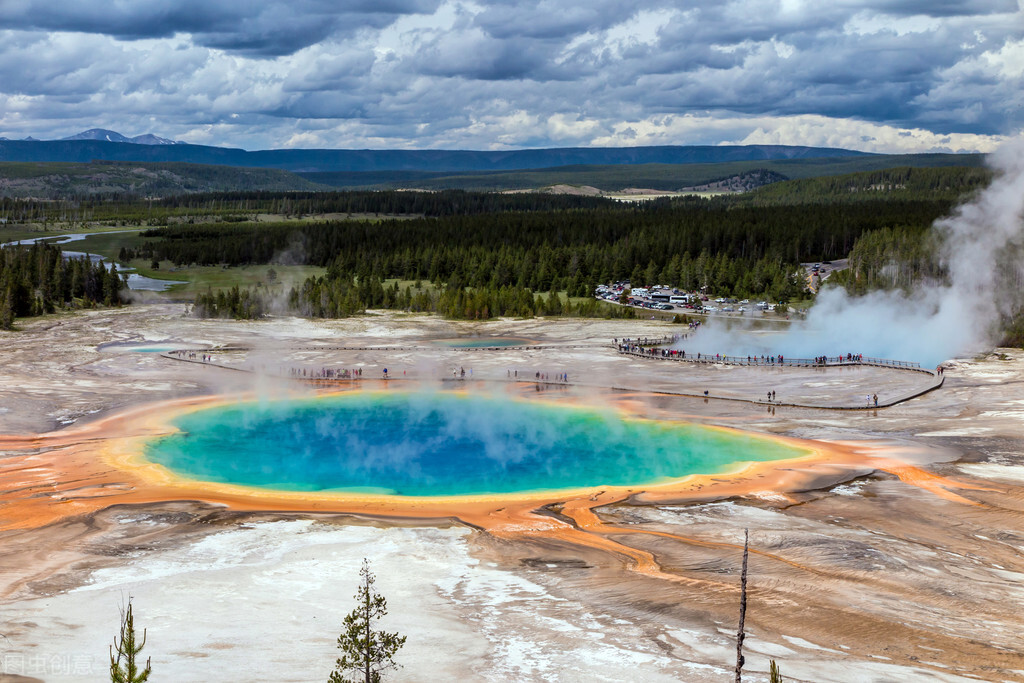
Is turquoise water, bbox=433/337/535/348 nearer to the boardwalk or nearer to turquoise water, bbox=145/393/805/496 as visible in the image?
the boardwalk

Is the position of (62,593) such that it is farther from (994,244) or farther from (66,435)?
(994,244)

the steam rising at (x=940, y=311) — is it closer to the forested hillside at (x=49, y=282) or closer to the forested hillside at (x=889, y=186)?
the forested hillside at (x=49, y=282)

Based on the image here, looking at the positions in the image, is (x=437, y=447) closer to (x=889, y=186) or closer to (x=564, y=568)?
(x=564, y=568)

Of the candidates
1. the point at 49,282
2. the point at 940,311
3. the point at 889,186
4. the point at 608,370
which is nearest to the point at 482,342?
the point at 608,370

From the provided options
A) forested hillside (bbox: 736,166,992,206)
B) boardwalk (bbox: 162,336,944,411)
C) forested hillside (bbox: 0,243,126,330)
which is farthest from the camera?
forested hillside (bbox: 736,166,992,206)

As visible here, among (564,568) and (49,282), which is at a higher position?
(49,282)

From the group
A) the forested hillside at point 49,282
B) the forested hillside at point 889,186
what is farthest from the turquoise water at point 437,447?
the forested hillside at point 889,186

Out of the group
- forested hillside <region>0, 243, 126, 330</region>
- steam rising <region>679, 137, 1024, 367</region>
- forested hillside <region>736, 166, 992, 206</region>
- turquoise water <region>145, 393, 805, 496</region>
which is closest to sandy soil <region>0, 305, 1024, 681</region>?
turquoise water <region>145, 393, 805, 496</region>
